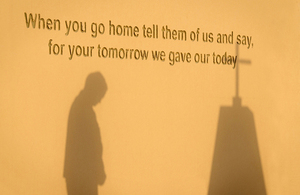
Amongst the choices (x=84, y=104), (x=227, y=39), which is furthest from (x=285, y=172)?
(x=84, y=104)

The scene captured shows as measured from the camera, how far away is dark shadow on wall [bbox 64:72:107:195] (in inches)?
131

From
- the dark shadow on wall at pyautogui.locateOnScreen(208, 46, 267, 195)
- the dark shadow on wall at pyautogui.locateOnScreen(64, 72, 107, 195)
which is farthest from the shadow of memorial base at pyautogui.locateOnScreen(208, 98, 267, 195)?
A: the dark shadow on wall at pyautogui.locateOnScreen(64, 72, 107, 195)

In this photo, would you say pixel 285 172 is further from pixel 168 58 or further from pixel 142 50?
pixel 142 50

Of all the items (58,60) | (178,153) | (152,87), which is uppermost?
(58,60)

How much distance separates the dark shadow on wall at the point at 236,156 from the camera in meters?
3.79

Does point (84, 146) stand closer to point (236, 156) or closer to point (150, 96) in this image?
point (150, 96)

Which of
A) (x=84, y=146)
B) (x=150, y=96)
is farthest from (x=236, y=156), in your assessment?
(x=84, y=146)

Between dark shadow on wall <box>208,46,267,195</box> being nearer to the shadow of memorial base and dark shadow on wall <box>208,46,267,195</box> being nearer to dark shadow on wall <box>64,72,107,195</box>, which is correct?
the shadow of memorial base

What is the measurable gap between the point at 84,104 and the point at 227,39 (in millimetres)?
1870

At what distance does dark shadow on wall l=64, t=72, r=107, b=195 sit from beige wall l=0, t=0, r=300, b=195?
0.07 meters

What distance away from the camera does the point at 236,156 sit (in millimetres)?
3859

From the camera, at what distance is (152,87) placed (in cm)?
362

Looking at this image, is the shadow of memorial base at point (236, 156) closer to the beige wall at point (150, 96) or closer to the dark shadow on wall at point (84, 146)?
the beige wall at point (150, 96)

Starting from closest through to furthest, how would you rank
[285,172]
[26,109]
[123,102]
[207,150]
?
[26,109] < [123,102] < [207,150] < [285,172]
